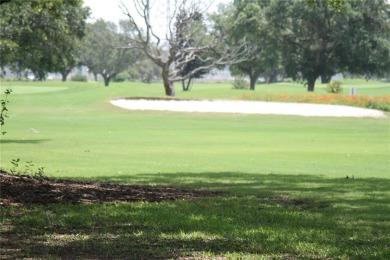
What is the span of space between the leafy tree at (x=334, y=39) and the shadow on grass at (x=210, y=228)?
227ft

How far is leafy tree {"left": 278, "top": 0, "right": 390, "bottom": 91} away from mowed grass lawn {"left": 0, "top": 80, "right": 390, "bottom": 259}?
40549mm

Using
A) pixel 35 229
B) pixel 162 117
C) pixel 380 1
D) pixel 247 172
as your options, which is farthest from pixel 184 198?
pixel 380 1

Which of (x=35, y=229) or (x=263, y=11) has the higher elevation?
(x=263, y=11)

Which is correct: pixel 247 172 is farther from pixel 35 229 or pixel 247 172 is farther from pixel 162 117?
pixel 162 117

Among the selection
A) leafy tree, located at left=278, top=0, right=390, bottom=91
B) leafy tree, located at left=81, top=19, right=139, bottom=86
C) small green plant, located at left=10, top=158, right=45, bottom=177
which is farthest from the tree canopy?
small green plant, located at left=10, top=158, right=45, bottom=177

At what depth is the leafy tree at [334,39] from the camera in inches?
3219

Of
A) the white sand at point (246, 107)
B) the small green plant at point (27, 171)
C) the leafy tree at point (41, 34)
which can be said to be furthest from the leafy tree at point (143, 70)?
the small green plant at point (27, 171)

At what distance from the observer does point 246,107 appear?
178 feet

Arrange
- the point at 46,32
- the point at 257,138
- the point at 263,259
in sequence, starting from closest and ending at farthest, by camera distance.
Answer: the point at 263,259 → the point at 257,138 → the point at 46,32

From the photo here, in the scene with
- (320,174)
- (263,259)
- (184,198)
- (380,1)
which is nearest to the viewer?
(263,259)

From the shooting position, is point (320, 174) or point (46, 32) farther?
point (46, 32)

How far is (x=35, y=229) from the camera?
29.4 feet

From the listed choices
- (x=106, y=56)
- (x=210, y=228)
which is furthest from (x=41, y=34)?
(x=106, y=56)

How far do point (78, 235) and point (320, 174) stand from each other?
11.3m
